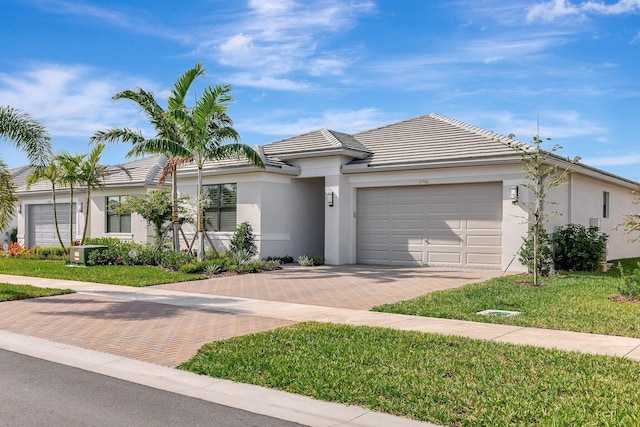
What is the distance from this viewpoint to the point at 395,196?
2078 centimetres

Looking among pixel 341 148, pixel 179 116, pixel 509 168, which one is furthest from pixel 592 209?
pixel 179 116

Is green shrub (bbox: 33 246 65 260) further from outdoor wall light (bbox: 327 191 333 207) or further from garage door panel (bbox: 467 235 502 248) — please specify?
garage door panel (bbox: 467 235 502 248)

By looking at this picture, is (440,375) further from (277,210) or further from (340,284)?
(277,210)

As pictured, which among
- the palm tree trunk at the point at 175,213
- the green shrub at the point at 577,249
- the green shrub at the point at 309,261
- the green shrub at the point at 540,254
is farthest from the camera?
the green shrub at the point at 309,261

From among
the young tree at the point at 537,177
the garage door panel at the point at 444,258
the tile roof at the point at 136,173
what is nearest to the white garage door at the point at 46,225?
the tile roof at the point at 136,173

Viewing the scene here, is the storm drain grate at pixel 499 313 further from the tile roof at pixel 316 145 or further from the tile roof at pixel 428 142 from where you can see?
the tile roof at pixel 316 145

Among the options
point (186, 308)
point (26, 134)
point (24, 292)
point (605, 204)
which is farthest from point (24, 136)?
point (605, 204)

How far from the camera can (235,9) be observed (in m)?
14.5

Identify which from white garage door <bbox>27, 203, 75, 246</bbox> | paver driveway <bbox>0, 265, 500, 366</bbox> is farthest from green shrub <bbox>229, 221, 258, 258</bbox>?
white garage door <bbox>27, 203, 75, 246</bbox>

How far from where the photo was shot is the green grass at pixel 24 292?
523 inches

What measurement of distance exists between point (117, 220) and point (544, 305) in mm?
20735

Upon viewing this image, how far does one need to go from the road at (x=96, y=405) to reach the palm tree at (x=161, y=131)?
478 inches

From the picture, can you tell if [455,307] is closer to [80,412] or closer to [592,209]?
[80,412]

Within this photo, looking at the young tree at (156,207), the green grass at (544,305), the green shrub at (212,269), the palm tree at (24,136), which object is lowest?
the green grass at (544,305)
